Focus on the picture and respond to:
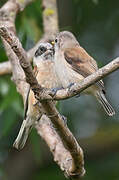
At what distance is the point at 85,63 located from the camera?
4.79m

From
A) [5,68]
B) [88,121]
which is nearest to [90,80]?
[5,68]

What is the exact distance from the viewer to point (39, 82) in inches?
191

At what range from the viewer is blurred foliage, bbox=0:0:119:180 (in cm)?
683

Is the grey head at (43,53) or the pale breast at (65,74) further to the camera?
the grey head at (43,53)

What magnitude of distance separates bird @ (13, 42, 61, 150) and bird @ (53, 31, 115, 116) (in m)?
0.09

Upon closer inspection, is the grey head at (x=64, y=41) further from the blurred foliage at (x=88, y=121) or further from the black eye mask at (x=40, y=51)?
the blurred foliage at (x=88, y=121)

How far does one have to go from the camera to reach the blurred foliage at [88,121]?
683 centimetres

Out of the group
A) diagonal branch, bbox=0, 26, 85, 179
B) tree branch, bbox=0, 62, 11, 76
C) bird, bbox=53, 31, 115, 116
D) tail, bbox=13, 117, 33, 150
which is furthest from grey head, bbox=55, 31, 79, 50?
diagonal branch, bbox=0, 26, 85, 179

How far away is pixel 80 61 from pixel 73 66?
98 mm

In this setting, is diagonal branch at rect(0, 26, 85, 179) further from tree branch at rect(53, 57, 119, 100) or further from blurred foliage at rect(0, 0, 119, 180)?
blurred foliage at rect(0, 0, 119, 180)

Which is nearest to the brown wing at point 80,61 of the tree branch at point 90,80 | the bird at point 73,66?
the bird at point 73,66

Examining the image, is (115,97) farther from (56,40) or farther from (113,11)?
(56,40)

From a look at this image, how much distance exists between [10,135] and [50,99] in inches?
144

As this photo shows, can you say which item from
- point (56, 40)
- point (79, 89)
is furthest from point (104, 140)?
point (79, 89)
